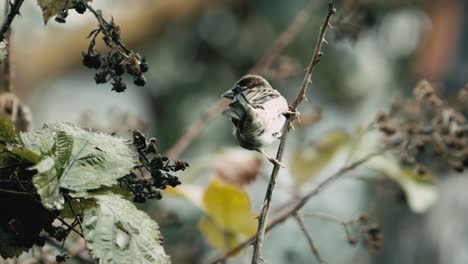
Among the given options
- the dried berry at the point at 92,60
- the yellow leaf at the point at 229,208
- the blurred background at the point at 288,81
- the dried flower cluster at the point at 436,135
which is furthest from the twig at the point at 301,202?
the blurred background at the point at 288,81

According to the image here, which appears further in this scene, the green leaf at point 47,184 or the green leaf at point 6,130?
the green leaf at point 6,130

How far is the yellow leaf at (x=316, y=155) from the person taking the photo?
2.61 m

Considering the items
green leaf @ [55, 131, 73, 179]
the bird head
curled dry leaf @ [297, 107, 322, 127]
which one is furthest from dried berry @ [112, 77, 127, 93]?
curled dry leaf @ [297, 107, 322, 127]

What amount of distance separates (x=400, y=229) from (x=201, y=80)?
1423 mm

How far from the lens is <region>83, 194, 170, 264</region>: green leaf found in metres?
1.08

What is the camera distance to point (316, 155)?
2654 millimetres

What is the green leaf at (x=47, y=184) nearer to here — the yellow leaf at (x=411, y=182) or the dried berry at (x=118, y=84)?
the dried berry at (x=118, y=84)

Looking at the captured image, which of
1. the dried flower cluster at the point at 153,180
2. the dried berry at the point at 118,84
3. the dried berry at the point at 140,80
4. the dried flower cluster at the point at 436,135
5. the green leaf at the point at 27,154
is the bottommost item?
the green leaf at the point at 27,154

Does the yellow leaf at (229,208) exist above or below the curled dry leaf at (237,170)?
below

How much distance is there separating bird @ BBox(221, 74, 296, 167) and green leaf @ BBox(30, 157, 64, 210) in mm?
728

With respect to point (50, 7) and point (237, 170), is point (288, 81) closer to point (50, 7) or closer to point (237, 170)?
point (237, 170)

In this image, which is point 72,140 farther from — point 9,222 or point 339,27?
point 339,27

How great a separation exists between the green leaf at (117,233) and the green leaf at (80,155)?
0.03m

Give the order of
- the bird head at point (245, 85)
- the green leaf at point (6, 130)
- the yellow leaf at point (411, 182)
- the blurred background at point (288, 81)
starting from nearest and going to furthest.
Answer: the green leaf at point (6, 130), the bird head at point (245, 85), the yellow leaf at point (411, 182), the blurred background at point (288, 81)
